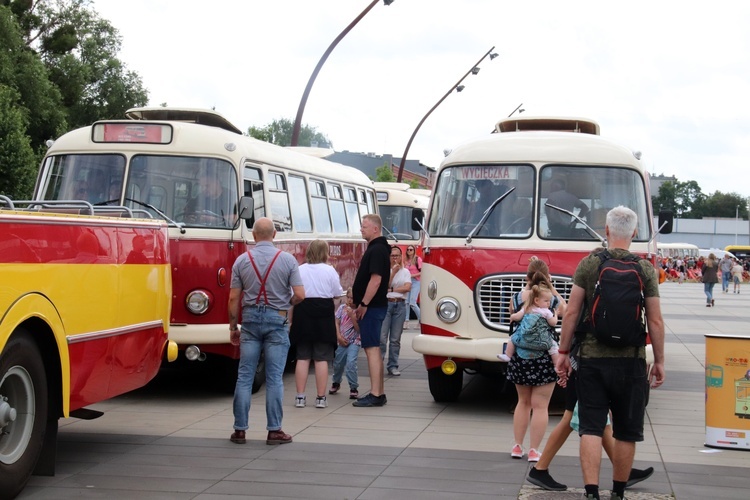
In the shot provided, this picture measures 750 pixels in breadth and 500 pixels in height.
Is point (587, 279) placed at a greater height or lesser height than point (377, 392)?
greater

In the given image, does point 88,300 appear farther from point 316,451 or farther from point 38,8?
point 38,8

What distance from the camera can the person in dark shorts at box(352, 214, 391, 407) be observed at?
37.7 feet

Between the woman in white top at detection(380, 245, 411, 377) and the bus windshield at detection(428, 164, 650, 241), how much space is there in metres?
2.38

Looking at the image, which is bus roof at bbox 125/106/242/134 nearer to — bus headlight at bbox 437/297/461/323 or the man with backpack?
bus headlight at bbox 437/297/461/323

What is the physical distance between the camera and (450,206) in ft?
39.0

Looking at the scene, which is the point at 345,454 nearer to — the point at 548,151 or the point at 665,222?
the point at 548,151

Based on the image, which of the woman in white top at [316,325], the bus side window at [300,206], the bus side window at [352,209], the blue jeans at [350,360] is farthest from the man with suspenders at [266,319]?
the bus side window at [352,209]

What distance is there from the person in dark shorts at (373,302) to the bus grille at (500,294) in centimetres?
Answer: 107

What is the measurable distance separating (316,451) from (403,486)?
1.46 m

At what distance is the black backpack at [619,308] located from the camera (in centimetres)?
668

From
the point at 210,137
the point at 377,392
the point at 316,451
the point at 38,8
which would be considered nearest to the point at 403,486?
the point at 316,451

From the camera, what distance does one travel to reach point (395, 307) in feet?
Answer: 47.6

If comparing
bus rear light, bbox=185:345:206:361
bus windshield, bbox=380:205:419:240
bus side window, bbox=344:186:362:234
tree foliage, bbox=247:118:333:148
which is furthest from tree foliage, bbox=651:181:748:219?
bus rear light, bbox=185:345:206:361

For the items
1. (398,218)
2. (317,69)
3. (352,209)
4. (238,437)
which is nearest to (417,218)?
(238,437)
